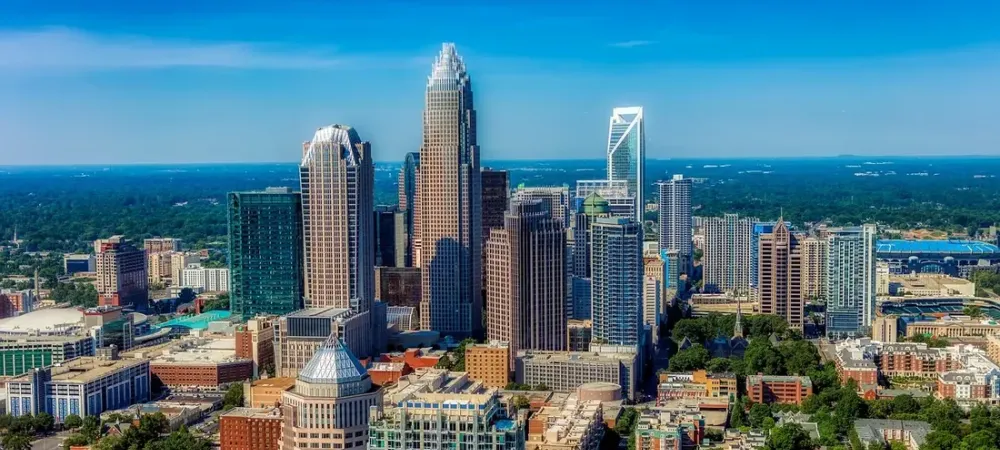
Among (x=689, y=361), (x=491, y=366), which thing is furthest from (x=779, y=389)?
(x=491, y=366)

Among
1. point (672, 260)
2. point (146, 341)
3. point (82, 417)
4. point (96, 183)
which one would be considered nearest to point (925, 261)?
point (672, 260)

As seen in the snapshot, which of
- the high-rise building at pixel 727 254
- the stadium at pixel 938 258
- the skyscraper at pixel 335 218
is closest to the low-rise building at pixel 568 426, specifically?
the skyscraper at pixel 335 218

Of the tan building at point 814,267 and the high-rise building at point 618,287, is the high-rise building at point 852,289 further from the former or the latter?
the high-rise building at point 618,287

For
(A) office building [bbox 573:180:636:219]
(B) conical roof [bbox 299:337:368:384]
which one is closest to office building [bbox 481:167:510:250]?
(A) office building [bbox 573:180:636:219]

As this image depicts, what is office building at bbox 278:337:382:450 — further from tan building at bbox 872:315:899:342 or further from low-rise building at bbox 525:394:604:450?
tan building at bbox 872:315:899:342

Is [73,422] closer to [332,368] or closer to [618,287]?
[332,368]

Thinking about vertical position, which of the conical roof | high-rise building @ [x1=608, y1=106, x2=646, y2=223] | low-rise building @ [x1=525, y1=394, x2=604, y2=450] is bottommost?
low-rise building @ [x1=525, y1=394, x2=604, y2=450]
